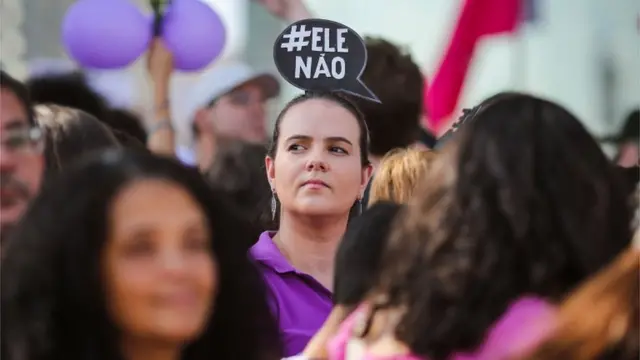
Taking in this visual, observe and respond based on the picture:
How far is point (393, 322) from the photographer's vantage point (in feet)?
6.27

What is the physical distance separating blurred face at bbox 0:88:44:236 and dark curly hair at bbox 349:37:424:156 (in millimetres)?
1313

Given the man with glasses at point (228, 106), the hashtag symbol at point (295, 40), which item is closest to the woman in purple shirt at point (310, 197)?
the hashtag symbol at point (295, 40)

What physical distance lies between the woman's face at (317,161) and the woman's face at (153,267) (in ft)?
2.71

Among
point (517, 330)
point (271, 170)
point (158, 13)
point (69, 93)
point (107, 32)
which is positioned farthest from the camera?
point (158, 13)

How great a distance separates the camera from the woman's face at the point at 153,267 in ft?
5.90

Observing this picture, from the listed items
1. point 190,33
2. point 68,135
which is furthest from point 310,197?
point 190,33

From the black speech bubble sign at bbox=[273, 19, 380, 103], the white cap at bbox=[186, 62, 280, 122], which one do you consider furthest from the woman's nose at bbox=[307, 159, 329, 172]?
the white cap at bbox=[186, 62, 280, 122]

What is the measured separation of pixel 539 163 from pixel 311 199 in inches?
34.1

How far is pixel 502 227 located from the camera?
1.85m

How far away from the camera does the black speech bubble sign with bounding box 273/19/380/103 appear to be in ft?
9.37

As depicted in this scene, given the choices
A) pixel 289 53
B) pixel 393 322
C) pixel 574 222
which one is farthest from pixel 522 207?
pixel 289 53

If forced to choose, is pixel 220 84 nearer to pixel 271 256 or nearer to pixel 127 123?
pixel 127 123

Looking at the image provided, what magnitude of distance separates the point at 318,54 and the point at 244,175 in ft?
2.68

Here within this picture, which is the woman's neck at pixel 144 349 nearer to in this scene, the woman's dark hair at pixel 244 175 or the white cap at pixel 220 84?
the woman's dark hair at pixel 244 175
